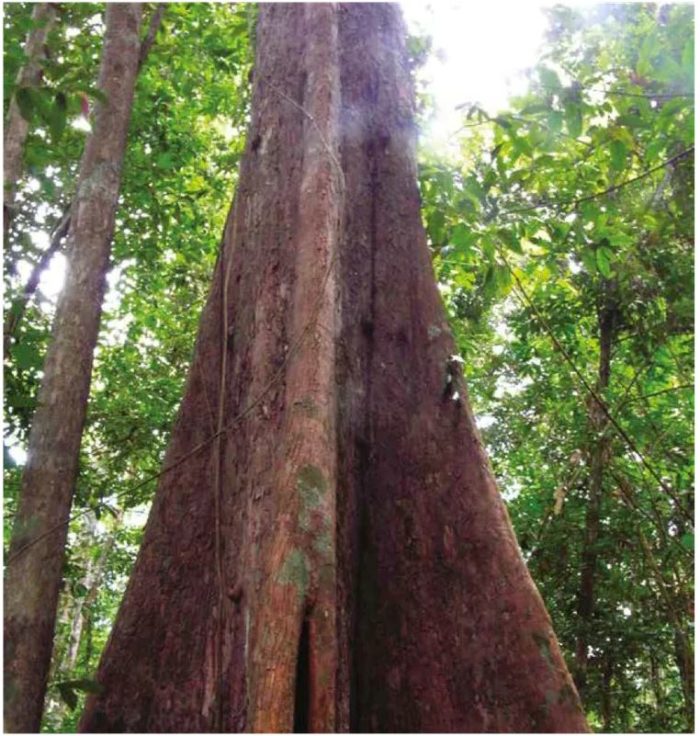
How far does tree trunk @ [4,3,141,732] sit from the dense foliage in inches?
4.8

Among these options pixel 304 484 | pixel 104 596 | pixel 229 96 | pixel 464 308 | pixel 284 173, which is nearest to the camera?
pixel 304 484

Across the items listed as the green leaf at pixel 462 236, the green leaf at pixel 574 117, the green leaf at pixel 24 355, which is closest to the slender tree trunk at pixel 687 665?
the green leaf at pixel 462 236

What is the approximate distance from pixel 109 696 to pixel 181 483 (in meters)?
0.64

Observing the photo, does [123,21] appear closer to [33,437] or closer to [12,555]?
[33,437]

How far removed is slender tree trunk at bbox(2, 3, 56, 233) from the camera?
9.53ft

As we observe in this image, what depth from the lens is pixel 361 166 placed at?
2.94 m

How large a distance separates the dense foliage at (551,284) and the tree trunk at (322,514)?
2.07 feet

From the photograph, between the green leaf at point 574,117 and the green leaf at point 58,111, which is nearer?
the green leaf at point 58,111

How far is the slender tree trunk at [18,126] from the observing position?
290 centimetres

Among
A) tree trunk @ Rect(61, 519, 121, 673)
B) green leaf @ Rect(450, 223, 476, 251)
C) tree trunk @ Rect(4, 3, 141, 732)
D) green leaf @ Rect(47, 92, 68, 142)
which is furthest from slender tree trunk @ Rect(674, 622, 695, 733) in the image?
tree trunk @ Rect(61, 519, 121, 673)

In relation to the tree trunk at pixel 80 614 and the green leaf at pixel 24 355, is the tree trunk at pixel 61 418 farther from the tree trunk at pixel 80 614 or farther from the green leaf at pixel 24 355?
the tree trunk at pixel 80 614

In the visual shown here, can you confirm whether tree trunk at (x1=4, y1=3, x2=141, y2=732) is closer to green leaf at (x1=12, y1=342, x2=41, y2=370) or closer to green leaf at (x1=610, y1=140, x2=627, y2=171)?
green leaf at (x1=12, y1=342, x2=41, y2=370)

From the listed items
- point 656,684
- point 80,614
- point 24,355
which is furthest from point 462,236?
point 80,614

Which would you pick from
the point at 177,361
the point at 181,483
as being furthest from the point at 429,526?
the point at 177,361
